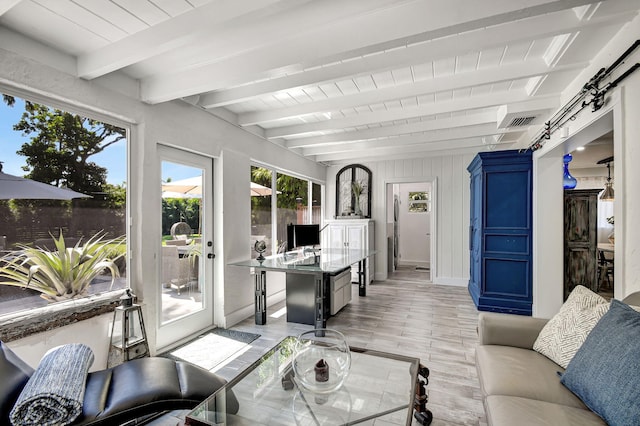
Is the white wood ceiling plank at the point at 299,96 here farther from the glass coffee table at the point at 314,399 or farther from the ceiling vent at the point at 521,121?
the glass coffee table at the point at 314,399

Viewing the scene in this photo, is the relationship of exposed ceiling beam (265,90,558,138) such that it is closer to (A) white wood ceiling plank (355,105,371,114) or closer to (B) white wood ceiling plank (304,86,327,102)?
(A) white wood ceiling plank (355,105,371,114)

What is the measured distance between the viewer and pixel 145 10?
67.4 inches

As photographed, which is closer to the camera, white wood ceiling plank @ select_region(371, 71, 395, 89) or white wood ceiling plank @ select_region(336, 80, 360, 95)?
white wood ceiling plank @ select_region(371, 71, 395, 89)

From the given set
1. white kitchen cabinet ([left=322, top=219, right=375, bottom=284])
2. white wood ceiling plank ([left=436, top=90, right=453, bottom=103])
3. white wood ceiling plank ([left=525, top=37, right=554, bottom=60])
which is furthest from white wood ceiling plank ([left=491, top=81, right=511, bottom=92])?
white kitchen cabinet ([left=322, top=219, right=375, bottom=284])

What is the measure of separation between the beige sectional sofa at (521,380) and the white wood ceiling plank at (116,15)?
9.37 ft

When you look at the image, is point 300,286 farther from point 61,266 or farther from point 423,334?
point 61,266

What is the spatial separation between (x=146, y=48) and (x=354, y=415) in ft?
7.87

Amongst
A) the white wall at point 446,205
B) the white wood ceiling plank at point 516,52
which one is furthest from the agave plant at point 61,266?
the white wall at point 446,205

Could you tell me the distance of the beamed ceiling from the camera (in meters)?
1.60

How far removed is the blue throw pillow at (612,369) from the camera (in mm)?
1091

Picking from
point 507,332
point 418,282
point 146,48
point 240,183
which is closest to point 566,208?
point 418,282

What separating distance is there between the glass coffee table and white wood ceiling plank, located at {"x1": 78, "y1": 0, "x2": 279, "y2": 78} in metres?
1.96

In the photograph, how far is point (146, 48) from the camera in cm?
185

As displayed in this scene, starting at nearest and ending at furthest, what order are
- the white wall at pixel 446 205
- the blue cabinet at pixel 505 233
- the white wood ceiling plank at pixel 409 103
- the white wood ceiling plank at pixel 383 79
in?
the white wood ceiling plank at pixel 383 79
the white wood ceiling plank at pixel 409 103
the blue cabinet at pixel 505 233
the white wall at pixel 446 205
